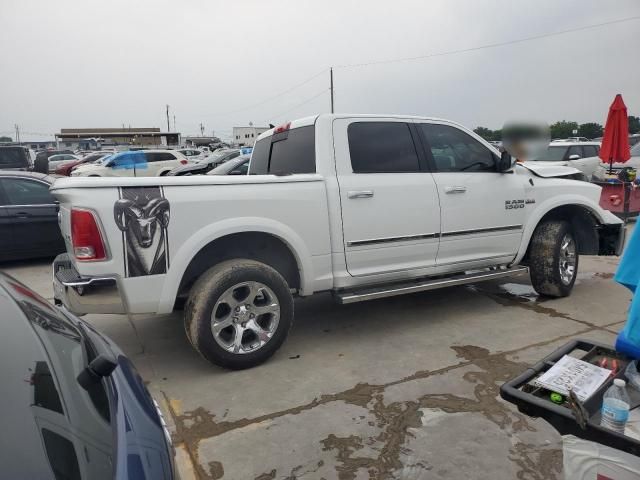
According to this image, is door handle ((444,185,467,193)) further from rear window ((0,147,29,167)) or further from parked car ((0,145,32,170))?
rear window ((0,147,29,167))

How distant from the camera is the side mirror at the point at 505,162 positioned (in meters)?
4.80

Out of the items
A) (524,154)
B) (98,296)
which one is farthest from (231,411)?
(524,154)

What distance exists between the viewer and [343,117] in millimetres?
4289

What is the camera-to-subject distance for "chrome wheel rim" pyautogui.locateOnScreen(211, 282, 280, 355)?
11.9 ft

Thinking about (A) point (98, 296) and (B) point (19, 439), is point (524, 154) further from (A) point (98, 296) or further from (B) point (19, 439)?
(B) point (19, 439)

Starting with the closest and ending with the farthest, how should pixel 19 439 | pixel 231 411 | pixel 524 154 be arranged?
1. pixel 19 439
2. pixel 231 411
3. pixel 524 154

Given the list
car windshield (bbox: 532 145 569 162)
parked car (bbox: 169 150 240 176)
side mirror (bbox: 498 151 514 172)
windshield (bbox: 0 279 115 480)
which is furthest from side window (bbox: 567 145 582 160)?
windshield (bbox: 0 279 115 480)

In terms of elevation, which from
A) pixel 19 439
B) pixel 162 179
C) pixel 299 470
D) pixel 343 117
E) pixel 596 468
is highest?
pixel 343 117

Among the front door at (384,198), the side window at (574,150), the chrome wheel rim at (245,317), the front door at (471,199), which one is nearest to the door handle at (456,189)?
the front door at (471,199)

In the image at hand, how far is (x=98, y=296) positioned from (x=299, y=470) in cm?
180

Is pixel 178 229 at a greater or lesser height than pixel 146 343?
greater

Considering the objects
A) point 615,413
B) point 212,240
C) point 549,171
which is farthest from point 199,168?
point 615,413

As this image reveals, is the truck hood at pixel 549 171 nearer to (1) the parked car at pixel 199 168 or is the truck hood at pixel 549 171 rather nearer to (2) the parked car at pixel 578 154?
(2) the parked car at pixel 578 154

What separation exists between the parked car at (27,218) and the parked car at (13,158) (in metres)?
6.83
